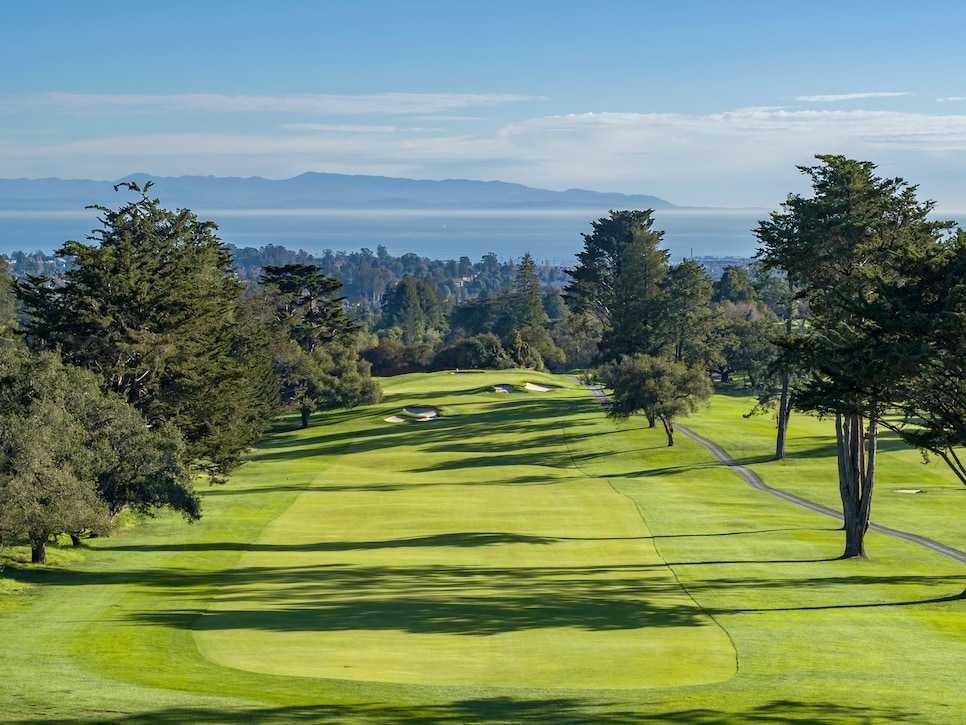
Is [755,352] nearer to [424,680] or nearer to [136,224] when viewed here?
[136,224]

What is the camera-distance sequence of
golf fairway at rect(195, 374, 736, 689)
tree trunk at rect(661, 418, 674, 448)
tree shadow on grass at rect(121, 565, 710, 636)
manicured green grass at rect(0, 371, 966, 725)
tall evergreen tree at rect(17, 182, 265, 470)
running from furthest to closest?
tree trunk at rect(661, 418, 674, 448) → tall evergreen tree at rect(17, 182, 265, 470) → tree shadow on grass at rect(121, 565, 710, 636) → golf fairway at rect(195, 374, 736, 689) → manicured green grass at rect(0, 371, 966, 725)

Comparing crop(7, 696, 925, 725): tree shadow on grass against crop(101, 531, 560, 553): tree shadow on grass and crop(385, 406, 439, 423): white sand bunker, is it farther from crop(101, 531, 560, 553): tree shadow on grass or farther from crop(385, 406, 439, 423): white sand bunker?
crop(385, 406, 439, 423): white sand bunker

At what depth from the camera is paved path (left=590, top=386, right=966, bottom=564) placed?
37906 millimetres

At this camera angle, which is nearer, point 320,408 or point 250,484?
point 250,484

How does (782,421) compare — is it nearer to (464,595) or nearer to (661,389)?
(661,389)

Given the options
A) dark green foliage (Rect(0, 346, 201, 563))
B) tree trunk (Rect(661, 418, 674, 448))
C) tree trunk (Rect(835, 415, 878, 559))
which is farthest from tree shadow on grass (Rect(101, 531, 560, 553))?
tree trunk (Rect(661, 418, 674, 448))

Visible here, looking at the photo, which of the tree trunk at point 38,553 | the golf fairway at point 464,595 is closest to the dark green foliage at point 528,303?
the golf fairway at point 464,595

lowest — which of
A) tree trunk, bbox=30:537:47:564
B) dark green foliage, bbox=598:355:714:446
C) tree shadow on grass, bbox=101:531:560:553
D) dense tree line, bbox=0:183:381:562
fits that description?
tree shadow on grass, bbox=101:531:560:553

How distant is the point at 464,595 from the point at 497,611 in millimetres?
2391

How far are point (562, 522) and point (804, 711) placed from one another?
24902 mm

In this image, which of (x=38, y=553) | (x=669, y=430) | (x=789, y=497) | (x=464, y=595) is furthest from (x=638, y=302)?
(x=38, y=553)

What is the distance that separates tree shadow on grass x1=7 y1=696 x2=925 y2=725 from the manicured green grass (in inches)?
2.8

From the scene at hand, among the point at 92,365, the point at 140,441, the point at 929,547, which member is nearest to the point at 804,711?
the point at 929,547

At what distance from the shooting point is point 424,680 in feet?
70.4
